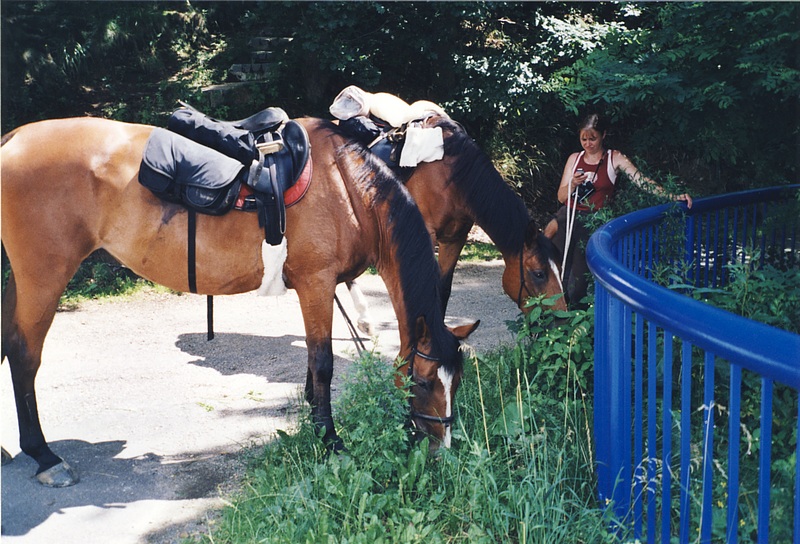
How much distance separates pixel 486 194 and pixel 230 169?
2.01 m

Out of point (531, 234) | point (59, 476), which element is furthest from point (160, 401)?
point (531, 234)

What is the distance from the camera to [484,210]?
5.27 meters

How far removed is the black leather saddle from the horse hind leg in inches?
37.3

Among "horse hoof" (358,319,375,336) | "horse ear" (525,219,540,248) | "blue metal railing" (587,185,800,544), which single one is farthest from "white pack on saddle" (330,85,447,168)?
"blue metal railing" (587,185,800,544)

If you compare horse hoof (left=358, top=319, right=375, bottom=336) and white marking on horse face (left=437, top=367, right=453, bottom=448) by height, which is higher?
white marking on horse face (left=437, top=367, right=453, bottom=448)

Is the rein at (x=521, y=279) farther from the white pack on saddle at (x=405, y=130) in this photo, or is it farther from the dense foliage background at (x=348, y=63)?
the dense foliage background at (x=348, y=63)

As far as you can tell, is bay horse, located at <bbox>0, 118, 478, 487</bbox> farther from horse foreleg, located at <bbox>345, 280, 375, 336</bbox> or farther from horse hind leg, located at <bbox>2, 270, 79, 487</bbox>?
horse foreleg, located at <bbox>345, 280, 375, 336</bbox>

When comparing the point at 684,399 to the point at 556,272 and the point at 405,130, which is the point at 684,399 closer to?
the point at 556,272

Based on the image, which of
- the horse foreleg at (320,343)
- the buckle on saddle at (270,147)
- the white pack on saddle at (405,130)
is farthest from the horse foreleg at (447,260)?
the buckle on saddle at (270,147)

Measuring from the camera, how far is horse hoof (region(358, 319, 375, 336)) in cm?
633

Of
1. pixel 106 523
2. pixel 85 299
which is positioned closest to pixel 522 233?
pixel 106 523

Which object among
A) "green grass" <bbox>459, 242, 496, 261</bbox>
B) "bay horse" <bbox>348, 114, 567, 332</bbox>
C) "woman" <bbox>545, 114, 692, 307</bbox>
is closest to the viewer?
"bay horse" <bbox>348, 114, 567, 332</bbox>

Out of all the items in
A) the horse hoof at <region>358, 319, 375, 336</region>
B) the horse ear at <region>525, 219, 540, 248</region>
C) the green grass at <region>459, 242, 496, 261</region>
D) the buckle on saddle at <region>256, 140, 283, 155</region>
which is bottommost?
the green grass at <region>459, 242, 496, 261</region>

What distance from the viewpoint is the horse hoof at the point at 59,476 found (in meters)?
3.85
